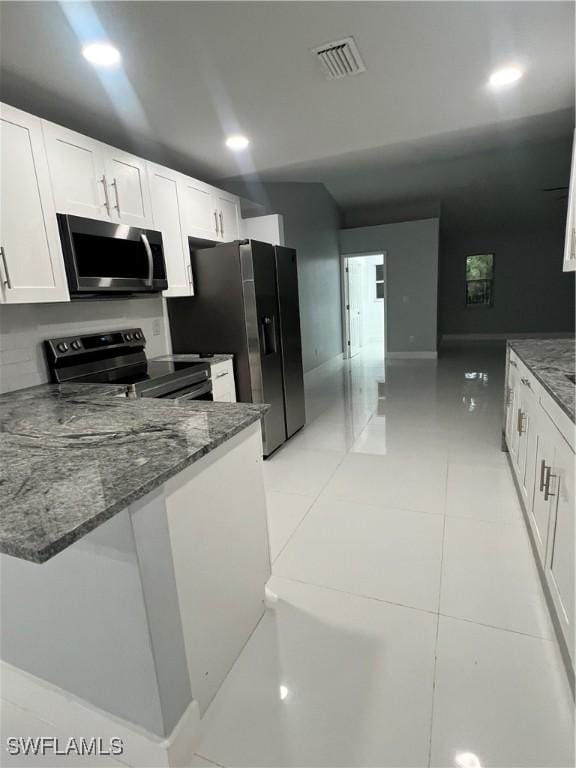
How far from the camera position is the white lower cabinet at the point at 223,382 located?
295 cm

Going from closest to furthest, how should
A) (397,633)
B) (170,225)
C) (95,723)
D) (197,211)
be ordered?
(95,723) → (397,633) → (170,225) → (197,211)

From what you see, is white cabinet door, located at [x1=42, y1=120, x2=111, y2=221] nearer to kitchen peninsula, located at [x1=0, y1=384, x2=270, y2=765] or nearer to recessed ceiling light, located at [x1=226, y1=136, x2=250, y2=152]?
recessed ceiling light, located at [x1=226, y1=136, x2=250, y2=152]

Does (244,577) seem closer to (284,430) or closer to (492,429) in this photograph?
(284,430)

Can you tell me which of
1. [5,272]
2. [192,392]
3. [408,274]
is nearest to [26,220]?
[5,272]

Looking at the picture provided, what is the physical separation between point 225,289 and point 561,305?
362 inches

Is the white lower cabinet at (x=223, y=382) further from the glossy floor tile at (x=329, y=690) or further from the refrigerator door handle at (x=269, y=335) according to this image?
the glossy floor tile at (x=329, y=690)

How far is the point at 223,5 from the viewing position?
67.0 inches

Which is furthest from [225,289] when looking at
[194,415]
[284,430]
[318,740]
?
[318,740]

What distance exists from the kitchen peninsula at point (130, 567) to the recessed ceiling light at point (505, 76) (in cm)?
270

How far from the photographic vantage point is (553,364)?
212cm

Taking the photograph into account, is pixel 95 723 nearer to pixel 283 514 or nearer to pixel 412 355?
pixel 283 514

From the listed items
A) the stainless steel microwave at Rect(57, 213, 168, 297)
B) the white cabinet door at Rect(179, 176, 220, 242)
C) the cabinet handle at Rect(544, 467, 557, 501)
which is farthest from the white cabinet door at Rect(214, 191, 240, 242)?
the cabinet handle at Rect(544, 467, 557, 501)

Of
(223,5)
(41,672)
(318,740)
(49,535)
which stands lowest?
(318,740)

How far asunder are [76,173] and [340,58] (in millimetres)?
1609
